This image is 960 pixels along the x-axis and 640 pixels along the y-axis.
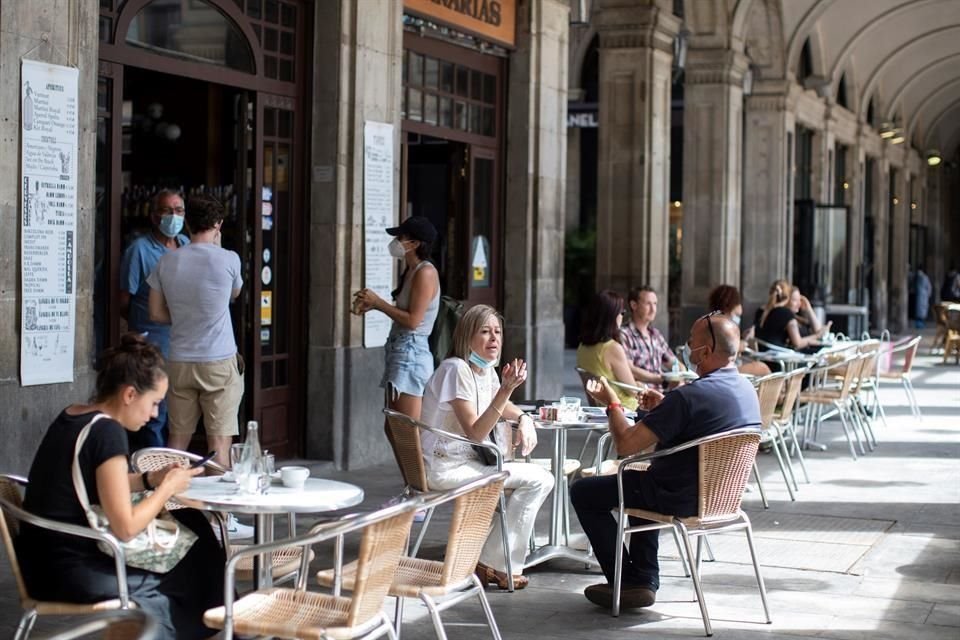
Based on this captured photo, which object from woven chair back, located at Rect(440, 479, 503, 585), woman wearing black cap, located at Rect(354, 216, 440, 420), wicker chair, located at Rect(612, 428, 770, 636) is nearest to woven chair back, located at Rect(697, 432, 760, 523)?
wicker chair, located at Rect(612, 428, 770, 636)

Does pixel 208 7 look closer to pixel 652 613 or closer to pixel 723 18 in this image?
pixel 652 613

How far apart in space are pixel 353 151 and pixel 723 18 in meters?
10.3

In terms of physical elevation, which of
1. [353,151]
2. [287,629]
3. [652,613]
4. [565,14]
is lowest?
[652,613]

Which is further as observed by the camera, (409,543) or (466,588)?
(409,543)

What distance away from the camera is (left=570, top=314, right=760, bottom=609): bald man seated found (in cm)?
572

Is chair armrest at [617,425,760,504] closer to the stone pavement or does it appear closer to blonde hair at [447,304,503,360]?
the stone pavement

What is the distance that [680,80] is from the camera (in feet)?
80.4

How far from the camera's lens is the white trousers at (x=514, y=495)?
6164 mm

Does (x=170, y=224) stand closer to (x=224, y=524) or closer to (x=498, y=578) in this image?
(x=498, y=578)

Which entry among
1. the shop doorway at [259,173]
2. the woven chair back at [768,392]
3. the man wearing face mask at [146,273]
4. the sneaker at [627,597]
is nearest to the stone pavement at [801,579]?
the sneaker at [627,597]

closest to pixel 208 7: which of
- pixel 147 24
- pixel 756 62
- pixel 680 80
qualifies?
pixel 147 24

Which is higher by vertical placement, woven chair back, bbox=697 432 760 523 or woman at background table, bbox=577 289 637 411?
woman at background table, bbox=577 289 637 411

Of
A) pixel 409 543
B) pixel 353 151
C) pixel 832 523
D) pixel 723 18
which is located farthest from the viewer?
pixel 723 18

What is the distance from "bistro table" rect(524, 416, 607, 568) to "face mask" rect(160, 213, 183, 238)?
2381mm
